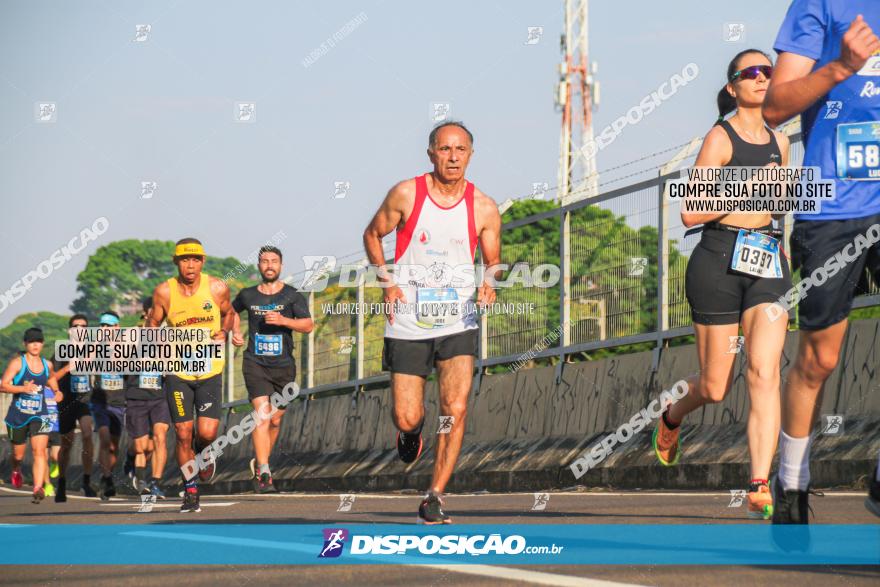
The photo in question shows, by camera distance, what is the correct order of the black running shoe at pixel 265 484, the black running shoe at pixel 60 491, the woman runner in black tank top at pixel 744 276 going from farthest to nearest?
the black running shoe at pixel 60 491 < the black running shoe at pixel 265 484 < the woman runner in black tank top at pixel 744 276

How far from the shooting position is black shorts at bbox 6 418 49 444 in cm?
2006

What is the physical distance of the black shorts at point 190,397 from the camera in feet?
48.2

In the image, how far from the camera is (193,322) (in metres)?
14.7

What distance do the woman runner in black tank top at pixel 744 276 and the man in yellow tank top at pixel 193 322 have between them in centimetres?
621

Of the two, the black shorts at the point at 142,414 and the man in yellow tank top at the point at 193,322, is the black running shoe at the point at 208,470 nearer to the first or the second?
the man in yellow tank top at the point at 193,322

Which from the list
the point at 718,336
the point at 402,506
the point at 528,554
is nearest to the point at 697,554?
the point at 528,554

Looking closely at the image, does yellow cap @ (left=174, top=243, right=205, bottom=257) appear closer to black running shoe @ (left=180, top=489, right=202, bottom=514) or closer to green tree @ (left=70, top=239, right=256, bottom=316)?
black running shoe @ (left=180, top=489, right=202, bottom=514)

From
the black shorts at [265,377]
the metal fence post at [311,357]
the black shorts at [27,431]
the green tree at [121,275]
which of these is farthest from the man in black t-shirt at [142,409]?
the green tree at [121,275]

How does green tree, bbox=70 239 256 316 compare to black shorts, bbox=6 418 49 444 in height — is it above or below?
above

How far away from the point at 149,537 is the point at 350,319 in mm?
11961

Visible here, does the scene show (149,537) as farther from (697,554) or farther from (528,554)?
(697,554)

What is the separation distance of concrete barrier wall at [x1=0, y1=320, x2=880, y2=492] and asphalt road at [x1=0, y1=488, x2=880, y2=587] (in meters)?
0.70

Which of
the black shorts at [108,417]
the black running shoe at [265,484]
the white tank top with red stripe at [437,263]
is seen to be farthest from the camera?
the black shorts at [108,417]

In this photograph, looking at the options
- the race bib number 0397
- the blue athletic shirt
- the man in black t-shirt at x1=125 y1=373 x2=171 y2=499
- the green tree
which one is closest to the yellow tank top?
the race bib number 0397
